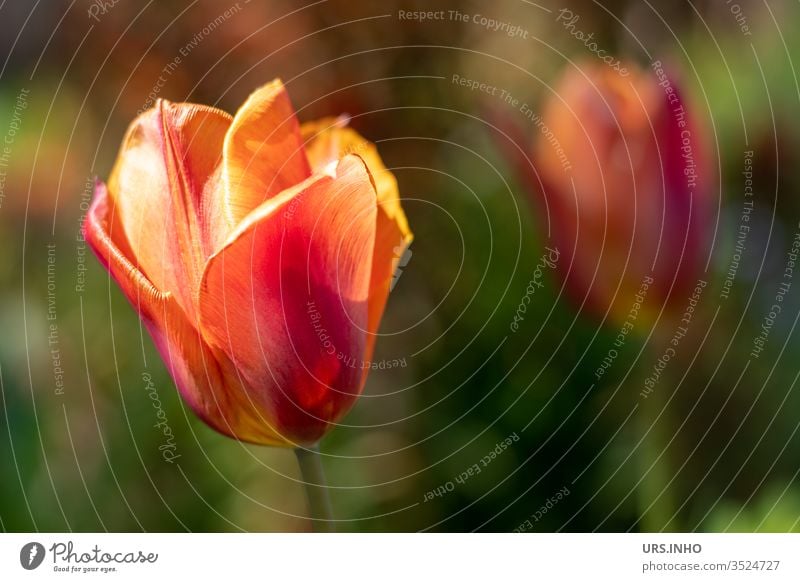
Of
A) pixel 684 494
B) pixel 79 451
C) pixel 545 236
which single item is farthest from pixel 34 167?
pixel 684 494

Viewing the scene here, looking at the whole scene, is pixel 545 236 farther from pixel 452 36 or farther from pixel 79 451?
pixel 79 451

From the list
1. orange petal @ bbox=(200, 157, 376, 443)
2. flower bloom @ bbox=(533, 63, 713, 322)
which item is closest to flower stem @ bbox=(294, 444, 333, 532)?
orange petal @ bbox=(200, 157, 376, 443)

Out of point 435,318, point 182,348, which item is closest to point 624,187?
point 435,318

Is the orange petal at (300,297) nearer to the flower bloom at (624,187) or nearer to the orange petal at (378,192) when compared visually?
the orange petal at (378,192)

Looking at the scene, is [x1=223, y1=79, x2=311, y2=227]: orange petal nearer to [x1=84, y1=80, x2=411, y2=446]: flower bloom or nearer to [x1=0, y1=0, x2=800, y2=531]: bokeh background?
[x1=84, y1=80, x2=411, y2=446]: flower bloom

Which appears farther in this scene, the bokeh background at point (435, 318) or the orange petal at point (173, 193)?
the bokeh background at point (435, 318)

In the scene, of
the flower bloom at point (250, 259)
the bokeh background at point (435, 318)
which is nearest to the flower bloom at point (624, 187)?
the bokeh background at point (435, 318)

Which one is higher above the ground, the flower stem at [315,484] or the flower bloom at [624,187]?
the flower bloom at [624,187]
